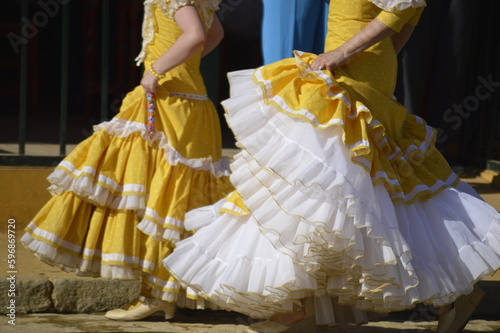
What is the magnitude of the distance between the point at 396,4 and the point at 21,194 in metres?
2.92

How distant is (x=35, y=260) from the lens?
5.17 m

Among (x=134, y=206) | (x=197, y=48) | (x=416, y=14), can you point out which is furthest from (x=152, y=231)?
(x=416, y=14)

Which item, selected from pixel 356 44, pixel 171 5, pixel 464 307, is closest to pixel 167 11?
pixel 171 5

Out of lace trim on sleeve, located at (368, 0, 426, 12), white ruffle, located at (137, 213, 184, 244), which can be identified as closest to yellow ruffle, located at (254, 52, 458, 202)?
lace trim on sleeve, located at (368, 0, 426, 12)

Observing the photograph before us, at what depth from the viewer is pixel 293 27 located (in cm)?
568

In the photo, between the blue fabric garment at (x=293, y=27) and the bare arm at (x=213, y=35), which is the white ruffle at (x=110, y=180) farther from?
the blue fabric garment at (x=293, y=27)

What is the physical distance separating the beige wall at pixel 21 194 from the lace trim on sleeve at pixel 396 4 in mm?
2758

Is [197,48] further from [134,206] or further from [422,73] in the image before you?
[422,73]

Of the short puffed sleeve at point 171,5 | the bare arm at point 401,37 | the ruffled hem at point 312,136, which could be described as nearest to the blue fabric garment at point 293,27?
the short puffed sleeve at point 171,5

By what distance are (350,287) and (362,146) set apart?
1.81ft

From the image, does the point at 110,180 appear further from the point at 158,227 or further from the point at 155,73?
the point at 155,73

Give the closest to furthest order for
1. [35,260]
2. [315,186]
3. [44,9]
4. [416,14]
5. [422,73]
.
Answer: [315,186]
[416,14]
[35,260]
[422,73]
[44,9]

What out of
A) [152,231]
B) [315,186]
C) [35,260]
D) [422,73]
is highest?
[422,73]

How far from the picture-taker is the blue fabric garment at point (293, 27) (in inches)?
223
